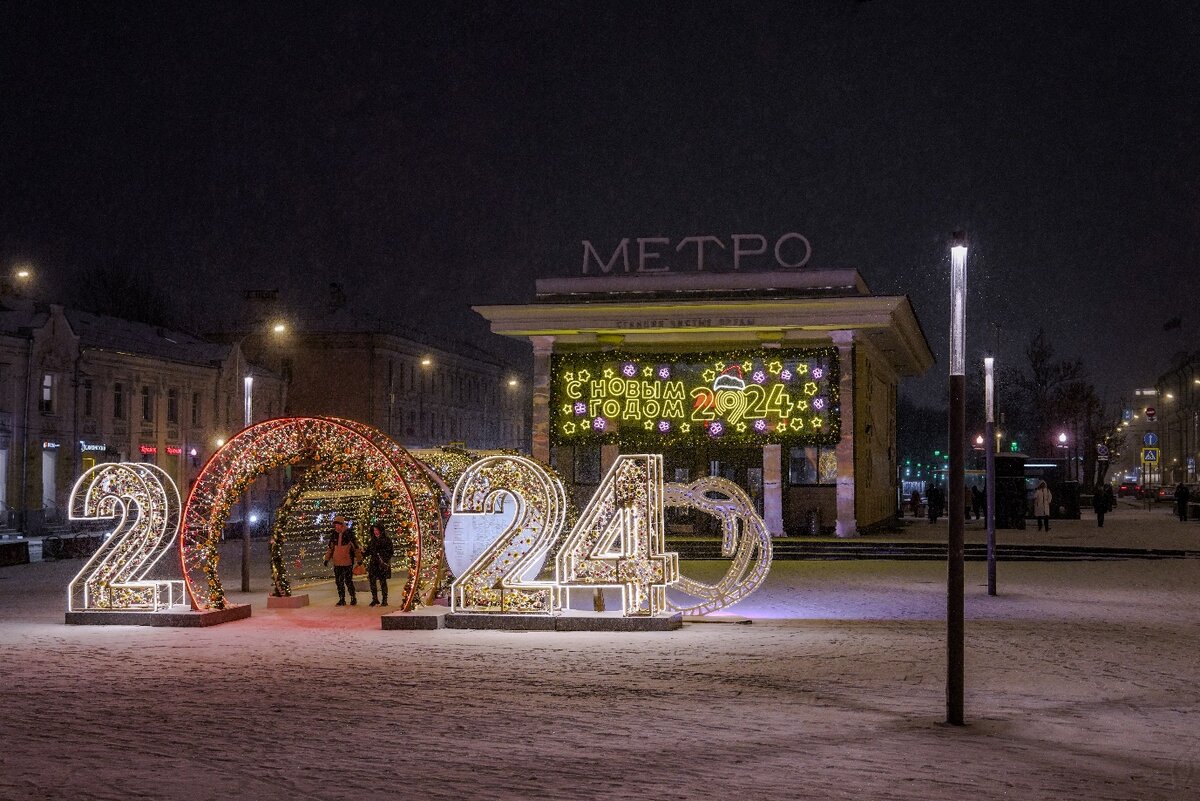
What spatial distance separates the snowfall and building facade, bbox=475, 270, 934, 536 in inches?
729

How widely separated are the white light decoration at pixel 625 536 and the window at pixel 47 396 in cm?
4194

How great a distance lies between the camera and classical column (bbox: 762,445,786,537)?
40.6 m

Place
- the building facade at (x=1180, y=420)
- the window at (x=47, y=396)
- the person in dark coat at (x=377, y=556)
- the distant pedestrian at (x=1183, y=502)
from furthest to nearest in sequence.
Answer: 1. the building facade at (x=1180, y=420)
2. the distant pedestrian at (x=1183, y=502)
3. the window at (x=47, y=396)
4. the person in dark coat at (x=377, y=556)

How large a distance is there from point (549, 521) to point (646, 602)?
2.12 m

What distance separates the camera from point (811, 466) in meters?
41.4

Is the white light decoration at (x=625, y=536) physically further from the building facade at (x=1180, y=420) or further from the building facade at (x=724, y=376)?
the building facade at (x=1180, y=420)

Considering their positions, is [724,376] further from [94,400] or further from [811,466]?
[94,400]

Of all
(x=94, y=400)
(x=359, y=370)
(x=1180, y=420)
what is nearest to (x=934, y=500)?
(x=94, y=400)

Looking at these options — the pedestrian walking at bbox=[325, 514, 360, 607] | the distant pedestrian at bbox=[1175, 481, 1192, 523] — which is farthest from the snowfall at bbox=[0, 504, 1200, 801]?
the distant pedestrian at bbox=[1175, 481, 1192, 523]

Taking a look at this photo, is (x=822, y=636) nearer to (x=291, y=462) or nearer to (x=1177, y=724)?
(x=1177, y=724)

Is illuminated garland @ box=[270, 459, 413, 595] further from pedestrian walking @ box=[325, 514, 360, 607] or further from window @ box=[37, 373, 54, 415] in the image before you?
window @ box=[37, 373, 54, 415]

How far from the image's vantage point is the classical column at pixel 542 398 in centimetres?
4197

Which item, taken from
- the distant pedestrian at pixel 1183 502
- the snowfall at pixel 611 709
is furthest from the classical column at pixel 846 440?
the distant pedestrian at pixel 1183 502

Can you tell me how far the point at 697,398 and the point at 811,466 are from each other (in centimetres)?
427
